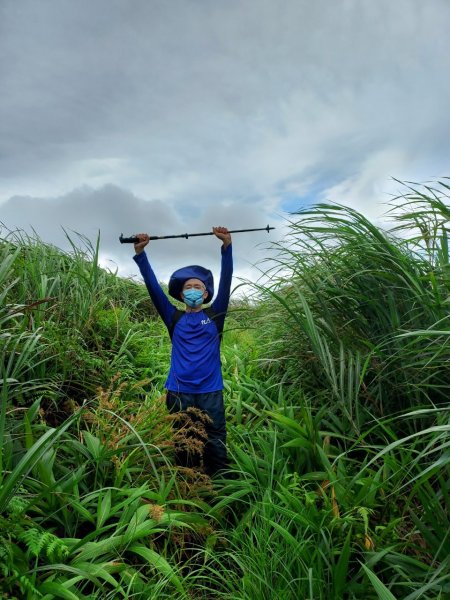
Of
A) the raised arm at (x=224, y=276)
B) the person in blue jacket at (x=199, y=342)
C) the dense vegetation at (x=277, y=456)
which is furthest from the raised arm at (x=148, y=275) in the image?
the dense vegetation at (x=277, y=456)

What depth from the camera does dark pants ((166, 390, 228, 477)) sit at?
11.3 feet

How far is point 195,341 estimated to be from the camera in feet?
11.7

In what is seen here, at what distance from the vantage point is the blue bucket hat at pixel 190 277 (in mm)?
3740

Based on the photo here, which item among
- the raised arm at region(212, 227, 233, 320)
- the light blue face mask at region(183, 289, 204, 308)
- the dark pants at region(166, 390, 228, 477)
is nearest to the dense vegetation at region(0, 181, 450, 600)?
the dark pants at region(166, 390, 228, 477)

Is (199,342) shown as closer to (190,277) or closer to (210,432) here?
(190,277)

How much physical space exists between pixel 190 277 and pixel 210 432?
1114mm

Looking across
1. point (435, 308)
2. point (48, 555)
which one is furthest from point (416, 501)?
point (48, 555)

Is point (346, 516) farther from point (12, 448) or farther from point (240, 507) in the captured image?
point (12, 448)

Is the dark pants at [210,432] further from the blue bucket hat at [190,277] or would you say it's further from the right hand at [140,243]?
the right hand at [140,243]

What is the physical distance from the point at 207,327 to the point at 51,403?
4.02ft

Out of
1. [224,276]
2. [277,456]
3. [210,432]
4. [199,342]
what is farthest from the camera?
[224,276]

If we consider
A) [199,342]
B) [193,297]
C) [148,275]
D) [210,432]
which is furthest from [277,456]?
[148,275]

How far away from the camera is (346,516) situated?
7.63ft

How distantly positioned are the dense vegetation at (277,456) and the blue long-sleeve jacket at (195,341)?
0.29 metres
